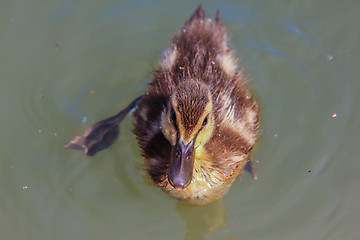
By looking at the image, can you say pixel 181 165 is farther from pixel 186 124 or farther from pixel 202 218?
pixel 202 218

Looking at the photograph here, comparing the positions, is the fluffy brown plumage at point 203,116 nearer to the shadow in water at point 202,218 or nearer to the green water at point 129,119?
the shadow in water at point 202,218

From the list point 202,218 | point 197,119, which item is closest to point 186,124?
point 197,119

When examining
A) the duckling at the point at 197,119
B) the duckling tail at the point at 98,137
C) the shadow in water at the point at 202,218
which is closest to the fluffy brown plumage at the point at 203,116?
the duckling at the point at 197,119

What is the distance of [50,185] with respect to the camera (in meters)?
3.15

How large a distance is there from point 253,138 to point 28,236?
5.30 feet

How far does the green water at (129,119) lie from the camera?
3.01 meters

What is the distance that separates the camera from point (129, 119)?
344 centimetres

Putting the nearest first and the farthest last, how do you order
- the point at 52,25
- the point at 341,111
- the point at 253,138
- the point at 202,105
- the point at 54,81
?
the point at 202,105 → the point at 253,138 → the point at 341,111 → the point at 54,81 → the point at 52,25

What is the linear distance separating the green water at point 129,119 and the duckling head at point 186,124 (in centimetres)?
77

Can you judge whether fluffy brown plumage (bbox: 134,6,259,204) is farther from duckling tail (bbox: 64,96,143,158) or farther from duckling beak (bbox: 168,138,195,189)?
duckling tail (bbox: 64,96,143,158)

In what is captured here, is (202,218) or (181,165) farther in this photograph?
(202,218)

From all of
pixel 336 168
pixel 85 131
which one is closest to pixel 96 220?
pixel 85 131

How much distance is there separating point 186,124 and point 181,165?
0.21m

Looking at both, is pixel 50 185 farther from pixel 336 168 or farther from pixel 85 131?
pixel 336 168
